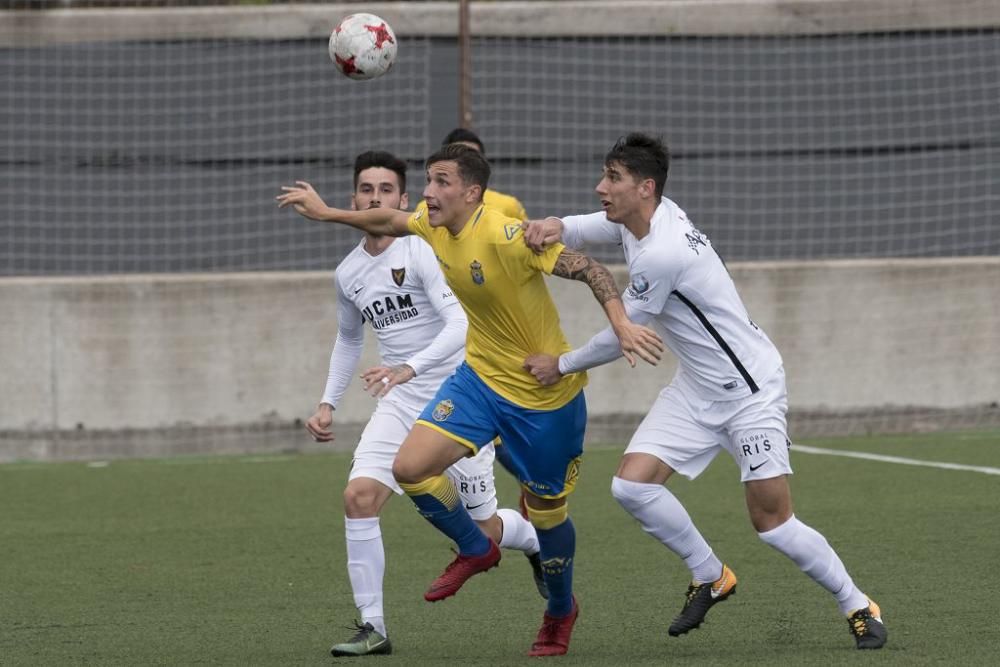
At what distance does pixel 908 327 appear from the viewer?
13.6m

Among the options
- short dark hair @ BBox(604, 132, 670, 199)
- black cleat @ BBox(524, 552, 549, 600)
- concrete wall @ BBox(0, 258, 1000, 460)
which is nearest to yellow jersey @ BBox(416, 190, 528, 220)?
concrete wall @ BBox(0, 258, 1000, 460)

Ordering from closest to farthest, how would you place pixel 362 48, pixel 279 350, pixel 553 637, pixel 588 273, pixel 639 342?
pixel 639 342 < pixel 588 273 < pixel 553 637 < pixel 362 48 < pixel 279 350

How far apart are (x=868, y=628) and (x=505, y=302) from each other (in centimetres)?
188

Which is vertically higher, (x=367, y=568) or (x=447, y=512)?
(x=447, y=512)

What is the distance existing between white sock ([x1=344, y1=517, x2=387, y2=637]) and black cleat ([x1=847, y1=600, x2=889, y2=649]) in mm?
1832

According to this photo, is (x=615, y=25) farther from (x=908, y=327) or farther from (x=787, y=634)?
(x=787, y=634)

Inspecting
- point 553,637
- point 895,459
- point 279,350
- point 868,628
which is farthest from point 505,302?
point 279,350

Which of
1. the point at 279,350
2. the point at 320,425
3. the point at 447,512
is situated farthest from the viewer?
the point at 279,350

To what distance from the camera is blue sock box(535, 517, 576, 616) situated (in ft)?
21.9

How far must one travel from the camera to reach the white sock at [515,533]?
7.98 m

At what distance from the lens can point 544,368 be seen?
6.64 metres

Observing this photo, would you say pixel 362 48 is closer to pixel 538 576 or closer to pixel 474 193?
pixel 474 193

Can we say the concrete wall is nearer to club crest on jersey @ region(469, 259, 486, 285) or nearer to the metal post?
the metal post

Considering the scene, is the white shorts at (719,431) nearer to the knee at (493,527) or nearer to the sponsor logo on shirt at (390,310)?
the knee at (493,527)
